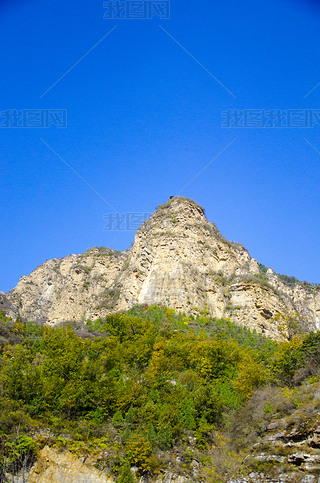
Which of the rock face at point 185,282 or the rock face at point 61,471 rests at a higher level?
the rock face at point 185,282

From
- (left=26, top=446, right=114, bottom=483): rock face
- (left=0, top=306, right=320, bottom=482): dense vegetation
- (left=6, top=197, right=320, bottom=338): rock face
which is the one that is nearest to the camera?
(left=26, top=446, right=114, bottom=483): rock face

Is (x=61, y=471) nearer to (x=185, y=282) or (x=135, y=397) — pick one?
(x=135, y=397)

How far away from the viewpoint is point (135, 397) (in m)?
37.8

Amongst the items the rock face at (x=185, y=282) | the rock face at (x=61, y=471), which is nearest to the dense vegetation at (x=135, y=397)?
the rock face at (x=61, y=471)

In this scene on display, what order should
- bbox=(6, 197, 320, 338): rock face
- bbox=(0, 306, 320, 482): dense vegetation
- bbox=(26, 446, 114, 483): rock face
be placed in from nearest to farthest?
bbox=(26, 446, 114, 483): rock face
bbox=(0, 306, 320, 482): dense vegetation
bbox=(6, 197, 320, 338): rock face

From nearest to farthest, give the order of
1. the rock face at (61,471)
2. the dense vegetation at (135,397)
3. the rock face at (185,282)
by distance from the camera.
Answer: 1. the rock face at (61,471)
2. the dense vegetation at (135,397)
3. the rock face at (185,282)

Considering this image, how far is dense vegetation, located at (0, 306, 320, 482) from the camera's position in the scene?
1236 inches

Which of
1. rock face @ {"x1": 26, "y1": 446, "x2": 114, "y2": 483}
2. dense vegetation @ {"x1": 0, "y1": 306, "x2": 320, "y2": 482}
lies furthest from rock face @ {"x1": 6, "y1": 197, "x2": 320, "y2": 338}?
rock face @ {"x1": 26, "y1": 446, "x2": 114, "y2": 483}

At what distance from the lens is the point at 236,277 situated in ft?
265

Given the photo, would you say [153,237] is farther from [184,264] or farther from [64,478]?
[64,478]

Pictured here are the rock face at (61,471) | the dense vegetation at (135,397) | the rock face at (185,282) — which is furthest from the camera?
the rock face at (185,282)

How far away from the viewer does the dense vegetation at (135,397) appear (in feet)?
103

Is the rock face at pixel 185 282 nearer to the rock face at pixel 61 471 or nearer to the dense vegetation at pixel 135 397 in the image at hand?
the dense vegetation at pixel 135 397

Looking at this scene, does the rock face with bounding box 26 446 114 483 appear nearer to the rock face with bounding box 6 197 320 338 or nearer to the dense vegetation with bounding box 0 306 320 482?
the dense vegetation with bounding box 0 306 320 482
